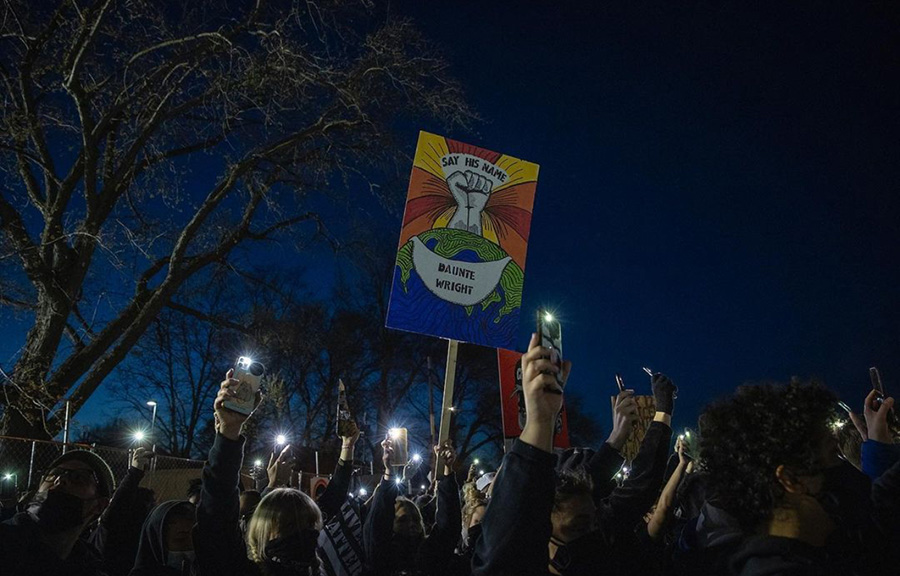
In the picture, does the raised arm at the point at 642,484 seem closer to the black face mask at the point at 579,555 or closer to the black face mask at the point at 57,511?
the black face mask at the point at 579,555

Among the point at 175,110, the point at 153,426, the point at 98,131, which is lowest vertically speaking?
the point at 153,426

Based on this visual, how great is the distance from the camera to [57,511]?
2.89 m

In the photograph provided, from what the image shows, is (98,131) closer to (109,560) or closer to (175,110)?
(175,110)

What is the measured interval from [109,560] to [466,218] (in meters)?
4.90

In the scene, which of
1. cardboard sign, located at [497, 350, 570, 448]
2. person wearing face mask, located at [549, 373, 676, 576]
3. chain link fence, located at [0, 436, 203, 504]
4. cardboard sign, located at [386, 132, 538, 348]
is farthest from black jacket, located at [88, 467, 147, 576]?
cardboard sign, located at [386, 132, 538, 348]

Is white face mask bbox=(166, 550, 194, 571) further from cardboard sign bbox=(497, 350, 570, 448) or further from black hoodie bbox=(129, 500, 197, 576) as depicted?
cardboard sign bbox=(497, 350, 570, 448)

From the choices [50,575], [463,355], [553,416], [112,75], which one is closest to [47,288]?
[112,75]

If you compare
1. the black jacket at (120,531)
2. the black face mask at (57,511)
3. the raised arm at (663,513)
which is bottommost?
the black jacket at (120,531)

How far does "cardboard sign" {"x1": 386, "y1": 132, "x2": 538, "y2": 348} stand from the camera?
6930 mm

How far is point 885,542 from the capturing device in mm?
2533

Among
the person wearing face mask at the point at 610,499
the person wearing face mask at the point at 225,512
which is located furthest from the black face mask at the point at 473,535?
the person wearing face mask at the point at 225,512

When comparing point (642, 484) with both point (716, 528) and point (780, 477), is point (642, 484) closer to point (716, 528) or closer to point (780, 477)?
point (716, 528)

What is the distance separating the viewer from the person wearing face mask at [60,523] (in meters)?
2.69

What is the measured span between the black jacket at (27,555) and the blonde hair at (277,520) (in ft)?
2.41
